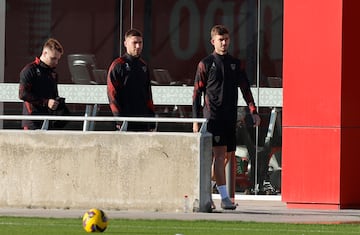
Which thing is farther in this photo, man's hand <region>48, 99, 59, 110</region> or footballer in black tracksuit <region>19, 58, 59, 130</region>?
footballer in black tracksuit <region>19, 58, 59, 130</region>

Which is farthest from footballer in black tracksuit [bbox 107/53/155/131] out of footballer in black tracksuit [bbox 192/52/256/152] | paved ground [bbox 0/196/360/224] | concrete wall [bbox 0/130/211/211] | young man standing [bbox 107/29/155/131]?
paved ground [bbox 0/196/360/224]

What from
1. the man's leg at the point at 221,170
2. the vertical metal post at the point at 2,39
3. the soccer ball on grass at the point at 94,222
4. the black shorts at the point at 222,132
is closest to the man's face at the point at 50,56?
the black shorts at the point at 222,132

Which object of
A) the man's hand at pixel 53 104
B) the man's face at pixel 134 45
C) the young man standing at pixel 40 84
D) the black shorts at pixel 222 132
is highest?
the man's face at pixel 134 45

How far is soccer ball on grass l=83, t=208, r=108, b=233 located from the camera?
13.0 m

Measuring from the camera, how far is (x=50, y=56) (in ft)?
55.6

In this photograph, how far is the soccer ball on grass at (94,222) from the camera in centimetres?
1297

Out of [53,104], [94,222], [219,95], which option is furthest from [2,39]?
[94,222]

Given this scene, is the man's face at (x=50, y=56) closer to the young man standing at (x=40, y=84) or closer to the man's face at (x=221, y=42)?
the young man standing at (x=40, y=84)

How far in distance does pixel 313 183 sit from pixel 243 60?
3.32m

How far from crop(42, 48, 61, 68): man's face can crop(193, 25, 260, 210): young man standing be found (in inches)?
63.9

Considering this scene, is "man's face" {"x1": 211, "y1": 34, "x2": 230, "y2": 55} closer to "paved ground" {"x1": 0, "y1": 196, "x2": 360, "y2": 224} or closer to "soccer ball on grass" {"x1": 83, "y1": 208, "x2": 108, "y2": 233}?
"paved ground" {"x1": 0, "y1": 196, "x2": 360, "y2": 224}

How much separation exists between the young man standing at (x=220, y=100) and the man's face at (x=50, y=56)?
162 centimetres

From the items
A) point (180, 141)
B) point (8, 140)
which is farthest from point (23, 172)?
point (180, 141)

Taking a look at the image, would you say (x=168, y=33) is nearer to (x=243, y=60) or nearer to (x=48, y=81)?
(x=243, y=60)
